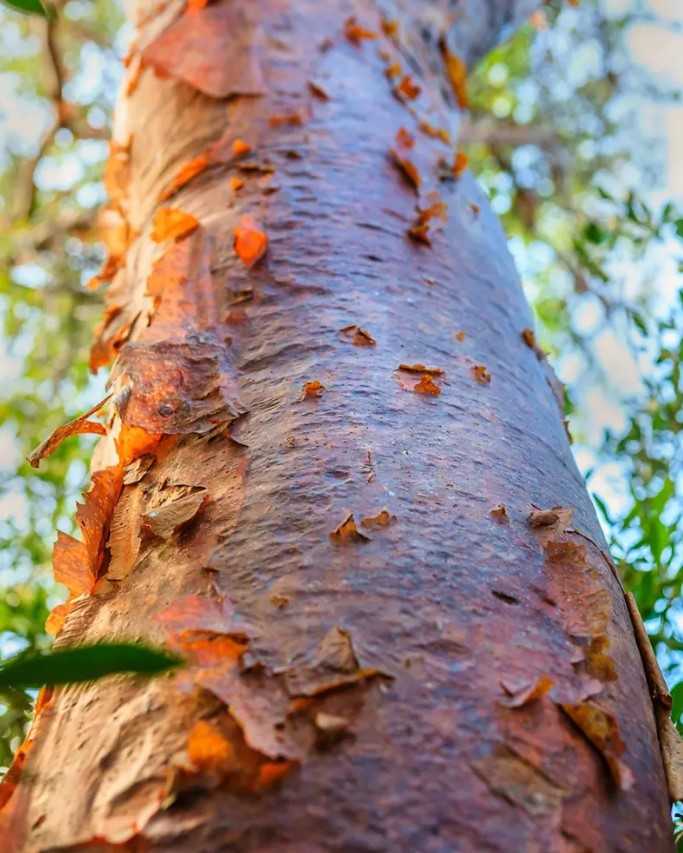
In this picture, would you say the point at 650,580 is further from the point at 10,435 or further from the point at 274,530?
the point at 10,435

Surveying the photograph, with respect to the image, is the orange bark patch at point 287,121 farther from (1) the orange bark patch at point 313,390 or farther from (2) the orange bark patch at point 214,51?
(1) the orange bark patch at point 313,390

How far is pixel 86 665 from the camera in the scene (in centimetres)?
35

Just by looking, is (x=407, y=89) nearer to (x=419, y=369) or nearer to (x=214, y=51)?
(x=214, y=51)

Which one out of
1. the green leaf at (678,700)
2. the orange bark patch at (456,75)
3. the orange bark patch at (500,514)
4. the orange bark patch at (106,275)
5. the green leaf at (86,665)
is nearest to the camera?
the green leaf at (86,665)

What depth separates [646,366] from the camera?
5.24 feet

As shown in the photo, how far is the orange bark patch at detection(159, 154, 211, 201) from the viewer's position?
1.03 m

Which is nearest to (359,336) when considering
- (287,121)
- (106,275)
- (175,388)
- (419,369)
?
(419,369)

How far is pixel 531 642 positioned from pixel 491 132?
3.17 meters

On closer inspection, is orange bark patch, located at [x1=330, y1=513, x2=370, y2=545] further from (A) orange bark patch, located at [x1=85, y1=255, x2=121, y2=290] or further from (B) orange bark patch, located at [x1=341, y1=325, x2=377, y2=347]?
(A) orange bark patch, located at [x1=85, y1=255, x2=121, y2=290]

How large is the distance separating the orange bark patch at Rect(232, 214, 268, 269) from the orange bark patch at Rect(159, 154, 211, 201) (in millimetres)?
209

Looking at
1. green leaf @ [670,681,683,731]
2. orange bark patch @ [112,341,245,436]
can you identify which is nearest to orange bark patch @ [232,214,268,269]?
orange bark patch @ [112,341,245,436]

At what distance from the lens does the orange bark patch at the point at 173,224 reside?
0.92 metres

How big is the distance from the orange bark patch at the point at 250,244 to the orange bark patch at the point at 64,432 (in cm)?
21

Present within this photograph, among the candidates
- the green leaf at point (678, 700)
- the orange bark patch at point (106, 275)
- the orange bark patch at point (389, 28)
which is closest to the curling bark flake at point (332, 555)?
the orange bark patch at point (106, 275)
